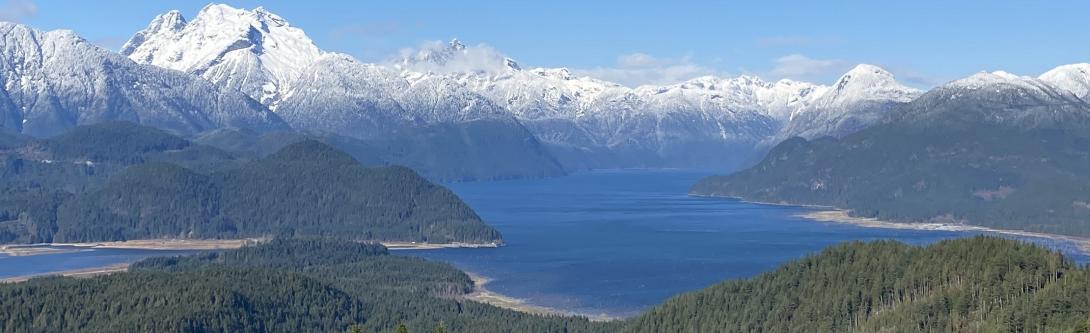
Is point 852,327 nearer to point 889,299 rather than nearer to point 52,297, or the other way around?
point 889,299

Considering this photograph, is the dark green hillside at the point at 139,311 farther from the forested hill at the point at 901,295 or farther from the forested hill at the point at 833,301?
the forested hill at the point at 901,295

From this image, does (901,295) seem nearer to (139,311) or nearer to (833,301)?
(833,301)

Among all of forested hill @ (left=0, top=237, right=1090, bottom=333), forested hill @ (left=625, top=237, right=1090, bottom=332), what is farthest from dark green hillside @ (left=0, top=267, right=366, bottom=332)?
forested hill @ (left=625, top=237, right=1090, bottom=332)

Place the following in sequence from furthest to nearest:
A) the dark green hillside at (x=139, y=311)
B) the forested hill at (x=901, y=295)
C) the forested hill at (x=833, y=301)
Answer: the dark green hillside at (x=139, y=311)
the forested hill at (x=833, y=301)
the forested hill at (x=901, y=295)

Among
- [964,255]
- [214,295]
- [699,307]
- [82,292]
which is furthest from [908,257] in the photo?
[82,292]

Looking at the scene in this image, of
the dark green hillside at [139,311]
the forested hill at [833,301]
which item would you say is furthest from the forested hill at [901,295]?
the dark green hillside at [139,311]

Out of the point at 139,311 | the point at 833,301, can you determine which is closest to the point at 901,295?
the point at 833,301

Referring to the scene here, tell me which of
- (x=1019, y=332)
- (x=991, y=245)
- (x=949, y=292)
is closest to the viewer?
(x=1019, y=332)

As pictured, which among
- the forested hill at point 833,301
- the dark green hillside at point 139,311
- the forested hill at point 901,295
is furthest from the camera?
the dark green hillside at point 139,311

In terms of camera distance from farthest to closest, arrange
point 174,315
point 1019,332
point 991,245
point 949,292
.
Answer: point 174,315 < point 991,245 < point 949,292 < point 1019,332
